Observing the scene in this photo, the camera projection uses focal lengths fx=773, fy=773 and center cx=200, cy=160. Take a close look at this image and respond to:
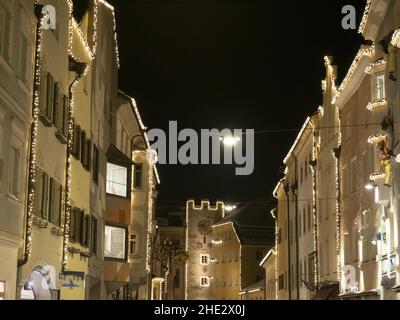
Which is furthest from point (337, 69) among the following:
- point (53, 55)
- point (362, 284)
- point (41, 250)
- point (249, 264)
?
point (249, 264)

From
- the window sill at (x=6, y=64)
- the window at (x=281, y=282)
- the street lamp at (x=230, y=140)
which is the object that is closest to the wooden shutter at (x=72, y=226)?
the street lamp at (x=230, y=140)

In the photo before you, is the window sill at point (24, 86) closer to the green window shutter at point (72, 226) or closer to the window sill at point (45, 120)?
the window sill at point (45, 120)

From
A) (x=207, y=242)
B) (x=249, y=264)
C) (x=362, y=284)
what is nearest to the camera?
(x=362, y=284)

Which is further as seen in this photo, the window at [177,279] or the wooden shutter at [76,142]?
the window at [177,279]

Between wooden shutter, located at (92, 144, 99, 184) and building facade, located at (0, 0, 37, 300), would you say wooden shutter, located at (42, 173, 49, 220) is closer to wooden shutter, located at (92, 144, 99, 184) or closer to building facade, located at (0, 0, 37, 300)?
building facade, located at (0, 0, 37, 300)

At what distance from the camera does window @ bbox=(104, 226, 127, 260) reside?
118 feet

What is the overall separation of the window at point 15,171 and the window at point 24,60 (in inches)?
77.4

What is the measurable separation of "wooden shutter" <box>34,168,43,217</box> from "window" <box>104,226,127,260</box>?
43.7 feet

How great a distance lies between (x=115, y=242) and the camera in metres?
36.2

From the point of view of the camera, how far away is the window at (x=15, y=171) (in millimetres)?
19375

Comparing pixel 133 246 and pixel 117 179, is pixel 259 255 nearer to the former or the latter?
pixel 133 246
